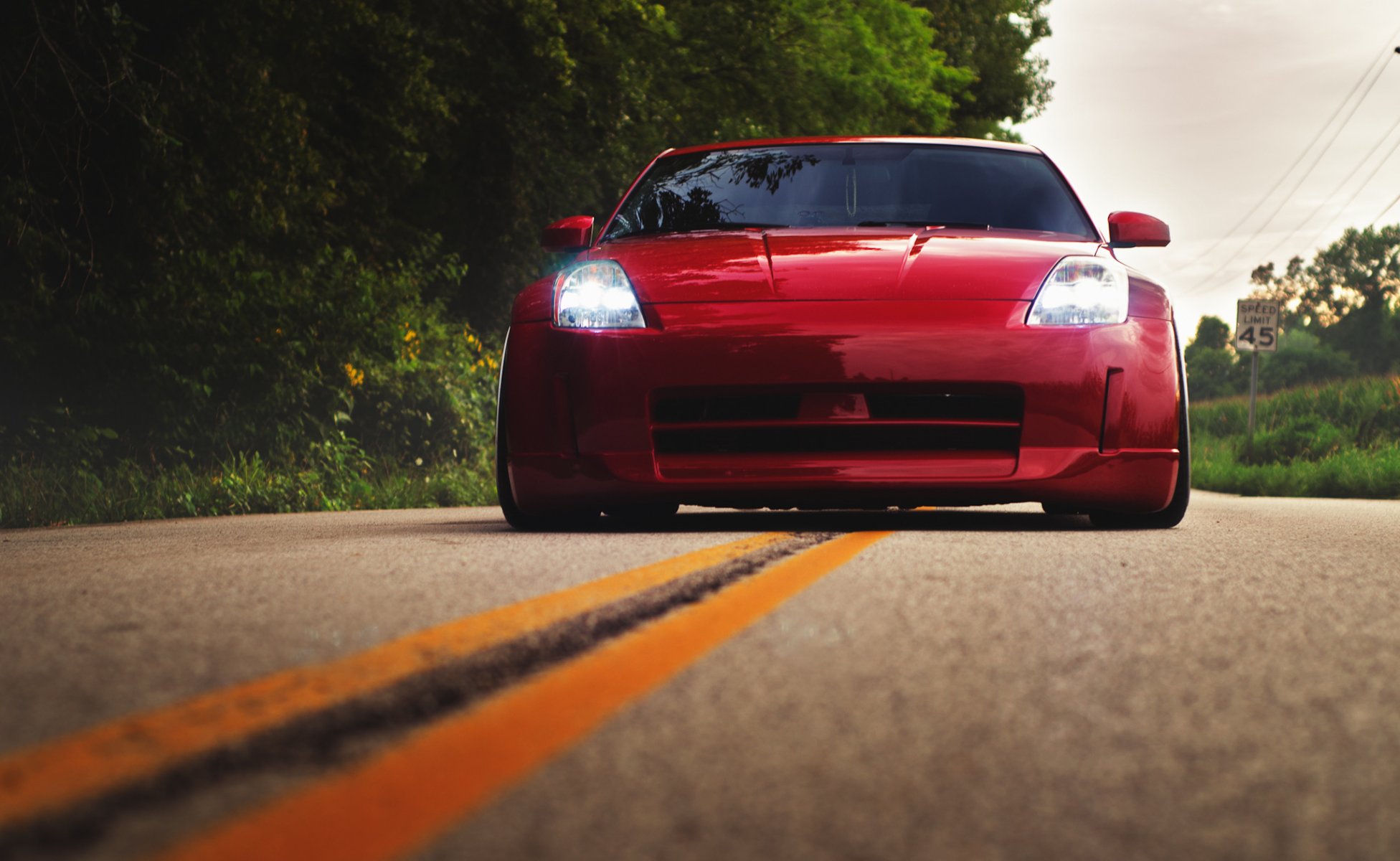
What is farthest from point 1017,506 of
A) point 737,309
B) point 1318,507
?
point 737,309

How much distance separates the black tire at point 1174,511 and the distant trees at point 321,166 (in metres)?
7.61

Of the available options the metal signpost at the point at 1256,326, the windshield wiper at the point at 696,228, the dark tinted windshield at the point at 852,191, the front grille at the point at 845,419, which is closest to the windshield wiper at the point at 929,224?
the dark tinted windshield at the point at 852,191

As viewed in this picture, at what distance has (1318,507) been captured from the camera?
9250 mm

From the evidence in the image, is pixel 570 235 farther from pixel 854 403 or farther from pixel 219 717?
pixel 219 717

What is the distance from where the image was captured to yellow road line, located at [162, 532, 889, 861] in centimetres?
138

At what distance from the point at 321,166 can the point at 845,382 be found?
12.5 meters

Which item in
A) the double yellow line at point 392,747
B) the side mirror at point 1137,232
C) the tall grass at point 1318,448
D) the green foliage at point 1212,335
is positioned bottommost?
the tall grass at point 1318,448

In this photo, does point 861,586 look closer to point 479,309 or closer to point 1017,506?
point 1017,506

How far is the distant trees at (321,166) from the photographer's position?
11641 millimetres

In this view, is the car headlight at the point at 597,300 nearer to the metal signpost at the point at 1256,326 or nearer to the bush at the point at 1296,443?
the bush at the point at 1296,443

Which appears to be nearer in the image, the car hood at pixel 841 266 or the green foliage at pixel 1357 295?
the car hood at pixel 841 266

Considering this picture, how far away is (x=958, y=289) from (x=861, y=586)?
191cm

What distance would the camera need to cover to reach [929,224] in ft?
19.8

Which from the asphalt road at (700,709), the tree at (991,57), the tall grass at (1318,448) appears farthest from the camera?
the tree at (991,57)
